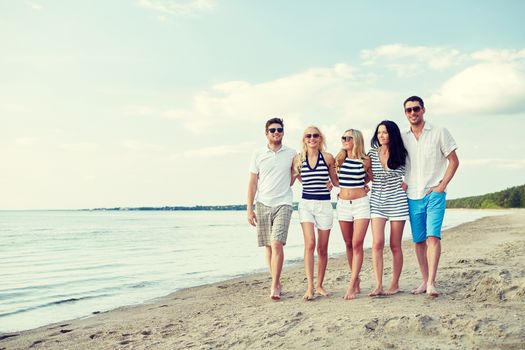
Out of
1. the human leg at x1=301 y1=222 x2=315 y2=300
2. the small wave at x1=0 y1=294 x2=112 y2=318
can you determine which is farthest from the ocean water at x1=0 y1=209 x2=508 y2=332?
the human leg at x1=301 y1=222 x2=315 y2=300

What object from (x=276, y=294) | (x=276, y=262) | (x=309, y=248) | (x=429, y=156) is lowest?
(x=276, y=294)

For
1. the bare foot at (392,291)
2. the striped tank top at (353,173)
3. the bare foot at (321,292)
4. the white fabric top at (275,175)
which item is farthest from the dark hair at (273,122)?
the bare foot at (392,291)

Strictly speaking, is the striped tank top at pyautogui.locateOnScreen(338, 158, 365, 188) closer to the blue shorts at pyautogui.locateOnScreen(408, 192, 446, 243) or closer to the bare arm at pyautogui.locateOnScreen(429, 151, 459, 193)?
the blue shorts at pyautogui.locateOnScreen(408, 192, 446, 243)

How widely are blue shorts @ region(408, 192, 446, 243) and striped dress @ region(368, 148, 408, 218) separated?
115 mm

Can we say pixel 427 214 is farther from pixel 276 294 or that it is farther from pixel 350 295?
pixel 276 294

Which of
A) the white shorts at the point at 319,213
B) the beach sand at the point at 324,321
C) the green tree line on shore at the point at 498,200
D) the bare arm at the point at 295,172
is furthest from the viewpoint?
the green tree line on shore at the point at 498,200

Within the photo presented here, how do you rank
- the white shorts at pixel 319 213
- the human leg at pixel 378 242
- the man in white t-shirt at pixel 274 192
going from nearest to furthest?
the human leg at pixel 378 242
the white shorts at pixel 319 213
the man in white t-shirt at pixel 274 192

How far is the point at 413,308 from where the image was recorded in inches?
187

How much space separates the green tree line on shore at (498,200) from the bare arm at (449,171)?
91847 millimetres

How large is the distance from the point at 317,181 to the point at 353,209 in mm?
540

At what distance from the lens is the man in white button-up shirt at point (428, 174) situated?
521 centimetres

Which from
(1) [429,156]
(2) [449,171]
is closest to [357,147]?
(1) [429,156]

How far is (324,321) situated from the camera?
14.4 ft

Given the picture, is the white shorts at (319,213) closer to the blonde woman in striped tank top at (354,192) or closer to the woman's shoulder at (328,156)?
the blonde woman in striped tank top at (354,192)
